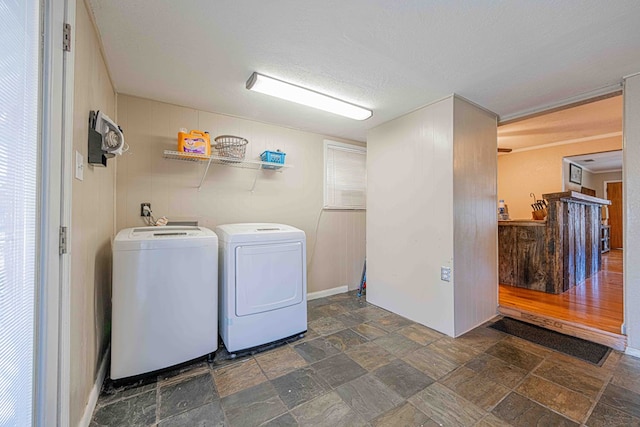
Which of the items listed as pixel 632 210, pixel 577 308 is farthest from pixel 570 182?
pixel 632 210

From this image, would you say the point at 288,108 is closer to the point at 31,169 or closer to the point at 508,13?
the point at 508,13

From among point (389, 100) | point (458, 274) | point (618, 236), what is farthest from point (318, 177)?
point (618, 236)

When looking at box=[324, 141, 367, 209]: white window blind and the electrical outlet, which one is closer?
the electrical outlet

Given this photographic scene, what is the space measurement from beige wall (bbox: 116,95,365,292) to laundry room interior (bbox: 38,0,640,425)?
0.01m

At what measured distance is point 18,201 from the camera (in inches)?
32.7

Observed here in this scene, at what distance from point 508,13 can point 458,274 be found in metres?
1.97

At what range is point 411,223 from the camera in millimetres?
2754

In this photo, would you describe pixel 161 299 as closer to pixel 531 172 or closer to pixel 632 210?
pixel 632 210

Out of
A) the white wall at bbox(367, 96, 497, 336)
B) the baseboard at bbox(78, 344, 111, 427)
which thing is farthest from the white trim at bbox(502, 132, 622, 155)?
the baseboard at bbox(78, 344, 111, 427)

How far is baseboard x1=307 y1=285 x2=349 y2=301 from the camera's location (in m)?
3.42

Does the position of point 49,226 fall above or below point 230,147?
below

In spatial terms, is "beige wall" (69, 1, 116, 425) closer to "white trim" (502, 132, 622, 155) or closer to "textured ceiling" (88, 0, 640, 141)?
"textured ceiling" (88, 0, 640, 141)

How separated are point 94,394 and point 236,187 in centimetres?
199

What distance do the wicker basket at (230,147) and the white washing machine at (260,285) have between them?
75cm
